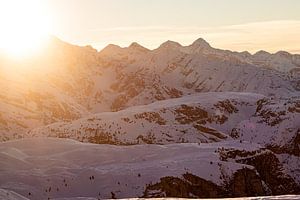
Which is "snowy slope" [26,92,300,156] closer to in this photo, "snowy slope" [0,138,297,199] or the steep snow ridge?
the steep snow ridge

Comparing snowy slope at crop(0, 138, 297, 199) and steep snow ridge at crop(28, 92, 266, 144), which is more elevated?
steep snow ridge at crop(28, 92, 266, 144)

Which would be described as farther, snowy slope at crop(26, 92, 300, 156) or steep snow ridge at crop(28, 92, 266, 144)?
snowy slope at crop(26, 92, 300, 156)

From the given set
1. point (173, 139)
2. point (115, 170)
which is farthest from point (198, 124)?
point (115, 170)

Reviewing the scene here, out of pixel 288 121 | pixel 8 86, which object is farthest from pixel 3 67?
pixel 288 121

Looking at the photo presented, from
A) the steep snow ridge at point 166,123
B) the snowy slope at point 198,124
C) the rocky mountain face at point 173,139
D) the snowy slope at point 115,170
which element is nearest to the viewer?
the snowy slope at point 115,170

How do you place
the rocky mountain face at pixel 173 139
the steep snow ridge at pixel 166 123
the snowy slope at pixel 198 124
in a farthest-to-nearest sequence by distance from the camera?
the snowy slope at pixel 198 124, the steep snow ridge at pixel 166 123, the rocky mountain face at pixel 173 139

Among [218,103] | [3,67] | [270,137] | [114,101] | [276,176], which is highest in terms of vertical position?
[3,67]

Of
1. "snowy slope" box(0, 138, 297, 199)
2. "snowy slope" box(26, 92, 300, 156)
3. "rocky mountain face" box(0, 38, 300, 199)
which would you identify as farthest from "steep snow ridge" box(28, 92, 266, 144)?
"snowy slope" box(0, 138, 297, 199)

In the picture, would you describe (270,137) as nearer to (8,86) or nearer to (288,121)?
(288,121)

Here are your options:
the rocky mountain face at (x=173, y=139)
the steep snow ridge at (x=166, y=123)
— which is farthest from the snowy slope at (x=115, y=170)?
the steep snow ridge at (x=166, y=123)

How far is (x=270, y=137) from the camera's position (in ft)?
251

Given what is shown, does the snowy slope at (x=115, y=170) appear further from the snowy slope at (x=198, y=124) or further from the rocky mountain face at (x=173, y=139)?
the snowy slope at (x=198, y=124)

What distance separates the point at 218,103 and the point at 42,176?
6782 cm

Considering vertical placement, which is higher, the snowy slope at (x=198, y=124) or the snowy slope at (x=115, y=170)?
the snowy slope at (x=198, y=124)
